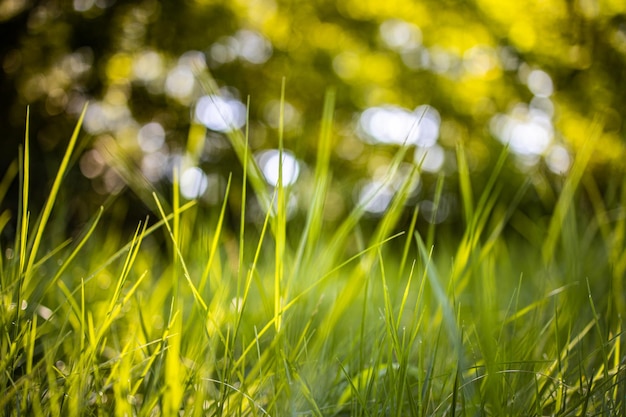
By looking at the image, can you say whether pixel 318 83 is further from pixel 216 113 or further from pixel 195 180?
pixel 195 180

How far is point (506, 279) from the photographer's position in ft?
3.09

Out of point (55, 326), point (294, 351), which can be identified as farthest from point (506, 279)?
point (55, 326)

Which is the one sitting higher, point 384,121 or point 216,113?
point 216,113

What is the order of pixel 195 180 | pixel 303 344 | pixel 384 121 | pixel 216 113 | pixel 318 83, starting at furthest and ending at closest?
pixel 318 83, pixel 384 121, pixel 216 113, pixel 195 180, pixel 303 344

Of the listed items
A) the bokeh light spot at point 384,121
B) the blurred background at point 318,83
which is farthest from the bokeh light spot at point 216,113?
the bokeh light spot at point 384,121

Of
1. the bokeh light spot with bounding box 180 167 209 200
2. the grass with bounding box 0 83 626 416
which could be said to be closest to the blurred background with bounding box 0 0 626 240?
the bokeh light spot with bounding box 180 167 209 200

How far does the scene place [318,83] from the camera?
8.18 ft

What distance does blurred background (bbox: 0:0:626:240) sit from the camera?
5.65ft

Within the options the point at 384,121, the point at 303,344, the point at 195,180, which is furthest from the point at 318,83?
the point at 303,344

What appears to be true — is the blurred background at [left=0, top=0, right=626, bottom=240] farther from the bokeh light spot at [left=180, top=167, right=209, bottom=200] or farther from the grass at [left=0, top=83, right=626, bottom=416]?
the grass at [left=0, top=83, right=626, bottom=416]

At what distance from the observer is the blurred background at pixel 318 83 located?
5.65ft

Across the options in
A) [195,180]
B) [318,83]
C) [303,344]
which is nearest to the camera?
[303,344]

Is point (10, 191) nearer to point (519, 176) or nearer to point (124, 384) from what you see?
point (124, 384)

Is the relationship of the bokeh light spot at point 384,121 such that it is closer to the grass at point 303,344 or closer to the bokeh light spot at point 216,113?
the bokeh light spot at point 216,113
